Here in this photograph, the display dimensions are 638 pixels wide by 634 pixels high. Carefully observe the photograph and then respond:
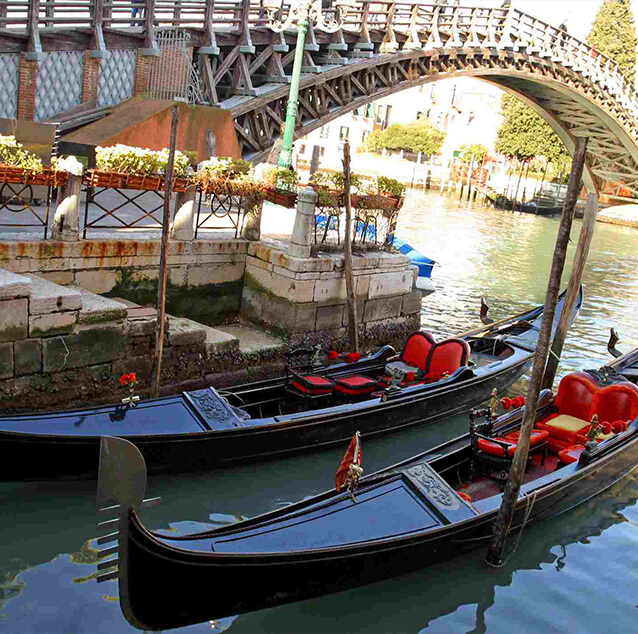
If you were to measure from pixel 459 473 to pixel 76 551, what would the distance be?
2597 mm

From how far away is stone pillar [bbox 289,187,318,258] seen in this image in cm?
802

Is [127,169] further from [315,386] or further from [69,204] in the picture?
[315,386]

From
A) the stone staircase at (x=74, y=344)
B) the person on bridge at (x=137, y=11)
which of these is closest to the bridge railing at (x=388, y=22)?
Answer: the person on bridge at (x=137, y=11)

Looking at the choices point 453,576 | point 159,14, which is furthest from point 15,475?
point 159,14

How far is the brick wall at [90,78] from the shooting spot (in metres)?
12.0

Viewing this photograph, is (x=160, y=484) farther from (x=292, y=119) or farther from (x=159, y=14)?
(x=159, y=14)

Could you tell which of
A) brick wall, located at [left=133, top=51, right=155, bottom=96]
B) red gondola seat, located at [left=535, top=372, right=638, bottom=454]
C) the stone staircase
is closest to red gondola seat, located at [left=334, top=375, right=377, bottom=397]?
the stone staircase

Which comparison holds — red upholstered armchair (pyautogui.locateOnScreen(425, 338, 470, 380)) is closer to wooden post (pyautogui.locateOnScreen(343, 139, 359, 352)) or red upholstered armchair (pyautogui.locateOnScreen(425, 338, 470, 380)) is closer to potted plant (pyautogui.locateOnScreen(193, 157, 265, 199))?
wooden post (pyautogui.locateOnScreen(343, 139, 359, 352))

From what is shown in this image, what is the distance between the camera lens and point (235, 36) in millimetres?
14242

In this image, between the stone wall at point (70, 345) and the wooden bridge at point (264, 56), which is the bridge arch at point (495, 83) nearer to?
the wooden bridge at point (264, 56)

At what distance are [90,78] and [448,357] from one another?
761 centimetres

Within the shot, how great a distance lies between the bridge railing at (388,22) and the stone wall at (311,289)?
5.43 m

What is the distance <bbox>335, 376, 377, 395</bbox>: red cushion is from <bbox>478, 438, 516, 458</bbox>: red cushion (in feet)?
4.88

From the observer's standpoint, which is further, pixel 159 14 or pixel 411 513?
pixel 159 14
